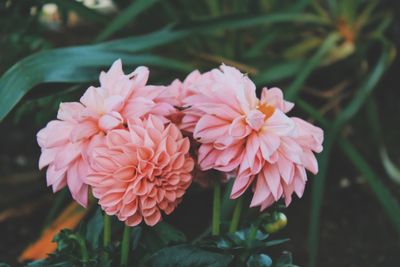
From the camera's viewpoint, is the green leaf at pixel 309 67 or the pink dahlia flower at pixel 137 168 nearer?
the pink dahlia flower at pixel 137 168

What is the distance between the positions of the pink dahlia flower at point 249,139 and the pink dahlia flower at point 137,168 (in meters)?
0.04

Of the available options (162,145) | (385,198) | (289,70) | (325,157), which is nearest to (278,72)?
(289,70)

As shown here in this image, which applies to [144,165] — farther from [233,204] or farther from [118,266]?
[233,204]

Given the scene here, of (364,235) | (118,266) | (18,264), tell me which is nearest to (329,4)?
(364,235)

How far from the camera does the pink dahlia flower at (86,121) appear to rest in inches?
33.1

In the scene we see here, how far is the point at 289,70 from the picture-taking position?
173 centimetres

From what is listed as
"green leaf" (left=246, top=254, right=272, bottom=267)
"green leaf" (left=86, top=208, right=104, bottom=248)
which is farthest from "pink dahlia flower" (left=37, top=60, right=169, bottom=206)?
"green leaf" (left=246, top=254, right=272, bottom=267)

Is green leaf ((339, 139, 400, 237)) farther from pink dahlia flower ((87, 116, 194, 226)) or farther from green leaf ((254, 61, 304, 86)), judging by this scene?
pink dahlia flower ((87, 116, 194, 226))

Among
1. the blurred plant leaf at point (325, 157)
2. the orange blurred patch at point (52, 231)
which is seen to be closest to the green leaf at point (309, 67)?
the blurred plant leaf at point (325, 157)

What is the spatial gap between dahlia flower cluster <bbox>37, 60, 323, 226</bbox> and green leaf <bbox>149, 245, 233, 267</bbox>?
5 cm

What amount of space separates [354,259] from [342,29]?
26.4 inches

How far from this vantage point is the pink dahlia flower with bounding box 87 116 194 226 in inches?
32.3

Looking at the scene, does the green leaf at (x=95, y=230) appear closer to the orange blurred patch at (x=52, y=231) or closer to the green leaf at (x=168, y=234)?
the green leaf at (x=168, y=234)

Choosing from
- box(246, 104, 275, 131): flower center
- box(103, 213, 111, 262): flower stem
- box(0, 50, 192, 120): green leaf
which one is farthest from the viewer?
box(0, 50, 192, 120): green leaf
